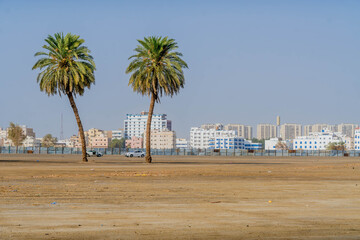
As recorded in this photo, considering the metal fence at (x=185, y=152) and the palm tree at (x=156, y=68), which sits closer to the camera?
the palm tree at (x=156, y=68)

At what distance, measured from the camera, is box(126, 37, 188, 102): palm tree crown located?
71062mm

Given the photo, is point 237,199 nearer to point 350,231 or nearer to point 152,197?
point 152,197

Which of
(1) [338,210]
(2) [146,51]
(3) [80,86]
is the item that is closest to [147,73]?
(2) [146,51]

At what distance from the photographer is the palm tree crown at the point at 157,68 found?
233ft

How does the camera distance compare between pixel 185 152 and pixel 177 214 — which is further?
pixel 185 152

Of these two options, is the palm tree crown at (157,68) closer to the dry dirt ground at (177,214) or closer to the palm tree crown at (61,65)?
the palm tree crown at (61,65)

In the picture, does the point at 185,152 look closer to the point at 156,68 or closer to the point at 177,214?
the point at 156,68

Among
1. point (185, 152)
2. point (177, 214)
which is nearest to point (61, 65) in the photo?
point (177, 214)

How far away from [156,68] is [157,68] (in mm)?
127

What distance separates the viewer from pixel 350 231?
13508mm

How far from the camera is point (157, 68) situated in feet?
232

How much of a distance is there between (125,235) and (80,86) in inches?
2432

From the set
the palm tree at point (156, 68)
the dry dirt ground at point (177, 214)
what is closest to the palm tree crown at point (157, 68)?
the palm tree at point (156, 68)

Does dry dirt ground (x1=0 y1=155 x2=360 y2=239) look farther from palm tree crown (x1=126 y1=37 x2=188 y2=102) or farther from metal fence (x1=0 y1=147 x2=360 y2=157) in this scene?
metal fence (x1=0 y1=147 x2=360 y2=157)
